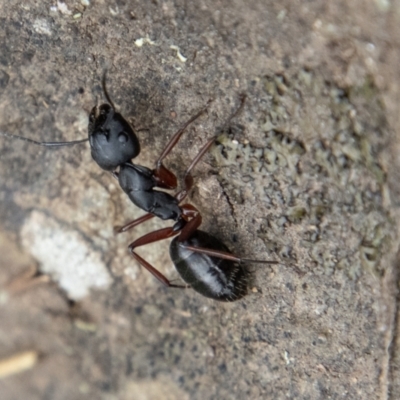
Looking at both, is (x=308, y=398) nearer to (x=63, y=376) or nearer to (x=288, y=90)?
(x=288, y=90)

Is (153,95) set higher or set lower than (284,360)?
higher

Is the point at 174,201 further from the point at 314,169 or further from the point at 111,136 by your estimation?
the point at 314,169

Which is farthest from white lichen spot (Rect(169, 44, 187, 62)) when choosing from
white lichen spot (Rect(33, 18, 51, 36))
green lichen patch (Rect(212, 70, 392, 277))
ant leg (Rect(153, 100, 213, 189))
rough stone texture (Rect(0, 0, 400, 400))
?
white lichen spot (Rect(33, 18, 51, 36))

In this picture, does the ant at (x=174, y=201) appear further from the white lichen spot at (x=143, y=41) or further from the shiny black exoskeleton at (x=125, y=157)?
the white lichen spot at (x=143, y=41)

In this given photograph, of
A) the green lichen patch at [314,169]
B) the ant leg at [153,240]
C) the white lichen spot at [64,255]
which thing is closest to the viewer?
the green lichen patch at [314,169]

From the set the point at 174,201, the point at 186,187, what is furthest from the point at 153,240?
the point at 186,187

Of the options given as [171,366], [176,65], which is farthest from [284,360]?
[176,65]

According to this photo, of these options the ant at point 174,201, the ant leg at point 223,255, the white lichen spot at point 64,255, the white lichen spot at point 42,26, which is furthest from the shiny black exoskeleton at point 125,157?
the white lichen spot at point 64,255
